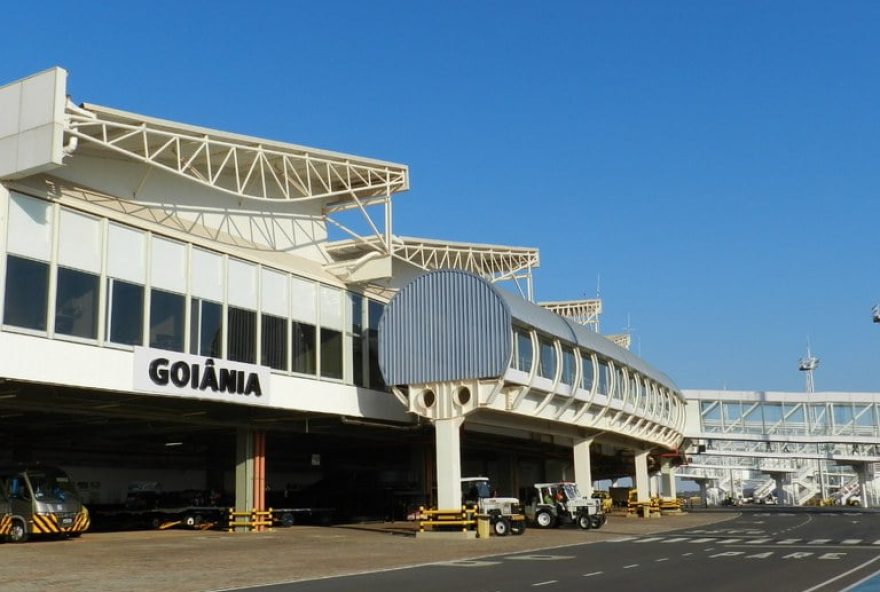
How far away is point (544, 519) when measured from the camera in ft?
132

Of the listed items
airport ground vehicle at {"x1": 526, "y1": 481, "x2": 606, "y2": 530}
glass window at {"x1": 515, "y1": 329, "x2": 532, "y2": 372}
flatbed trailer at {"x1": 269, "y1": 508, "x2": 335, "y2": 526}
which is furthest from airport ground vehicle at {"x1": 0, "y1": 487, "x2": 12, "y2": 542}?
airport ground vehicle at {"x1": 526, "y1": 481, "x2": 606, "y2": 530}

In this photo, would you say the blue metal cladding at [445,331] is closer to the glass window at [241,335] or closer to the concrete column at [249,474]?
the glass window at [241,335]

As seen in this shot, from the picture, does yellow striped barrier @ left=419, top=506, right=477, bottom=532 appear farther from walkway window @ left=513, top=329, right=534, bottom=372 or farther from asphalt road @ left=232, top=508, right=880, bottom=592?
walkway window @ left=513, top=329, right=534, bottom=372

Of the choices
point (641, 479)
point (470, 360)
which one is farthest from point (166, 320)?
point (641, 479)

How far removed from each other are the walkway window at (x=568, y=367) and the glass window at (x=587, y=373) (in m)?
1.31

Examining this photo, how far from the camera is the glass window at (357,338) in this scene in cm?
3888

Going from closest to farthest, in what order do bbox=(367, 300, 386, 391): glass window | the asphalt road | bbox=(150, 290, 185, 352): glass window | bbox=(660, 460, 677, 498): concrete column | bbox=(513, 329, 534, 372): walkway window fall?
the asphalt road, bbox=(150, 290, 185, 352): glass window, bbox=(513, 329, 534, 372): walkway window, bbox=(367, 300, 386, 391): glass window, bbox=(660, 460, 677, 498): concrete column

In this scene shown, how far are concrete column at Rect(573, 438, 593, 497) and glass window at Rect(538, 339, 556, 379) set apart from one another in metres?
7.92

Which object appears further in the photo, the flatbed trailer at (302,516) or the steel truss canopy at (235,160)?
the flatbed trailer at (302,516)

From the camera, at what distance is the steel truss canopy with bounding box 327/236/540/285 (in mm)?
40719

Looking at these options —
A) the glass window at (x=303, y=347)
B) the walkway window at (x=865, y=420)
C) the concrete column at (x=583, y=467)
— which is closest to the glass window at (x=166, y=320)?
the glass window at (x=303, y=347)

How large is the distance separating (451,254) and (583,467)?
14458mm

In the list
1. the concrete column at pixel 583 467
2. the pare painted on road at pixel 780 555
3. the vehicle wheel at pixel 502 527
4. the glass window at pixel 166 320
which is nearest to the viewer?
the pare painted on road at pixel 780 555

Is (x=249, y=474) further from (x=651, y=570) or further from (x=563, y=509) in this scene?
(x=651, y=570)
